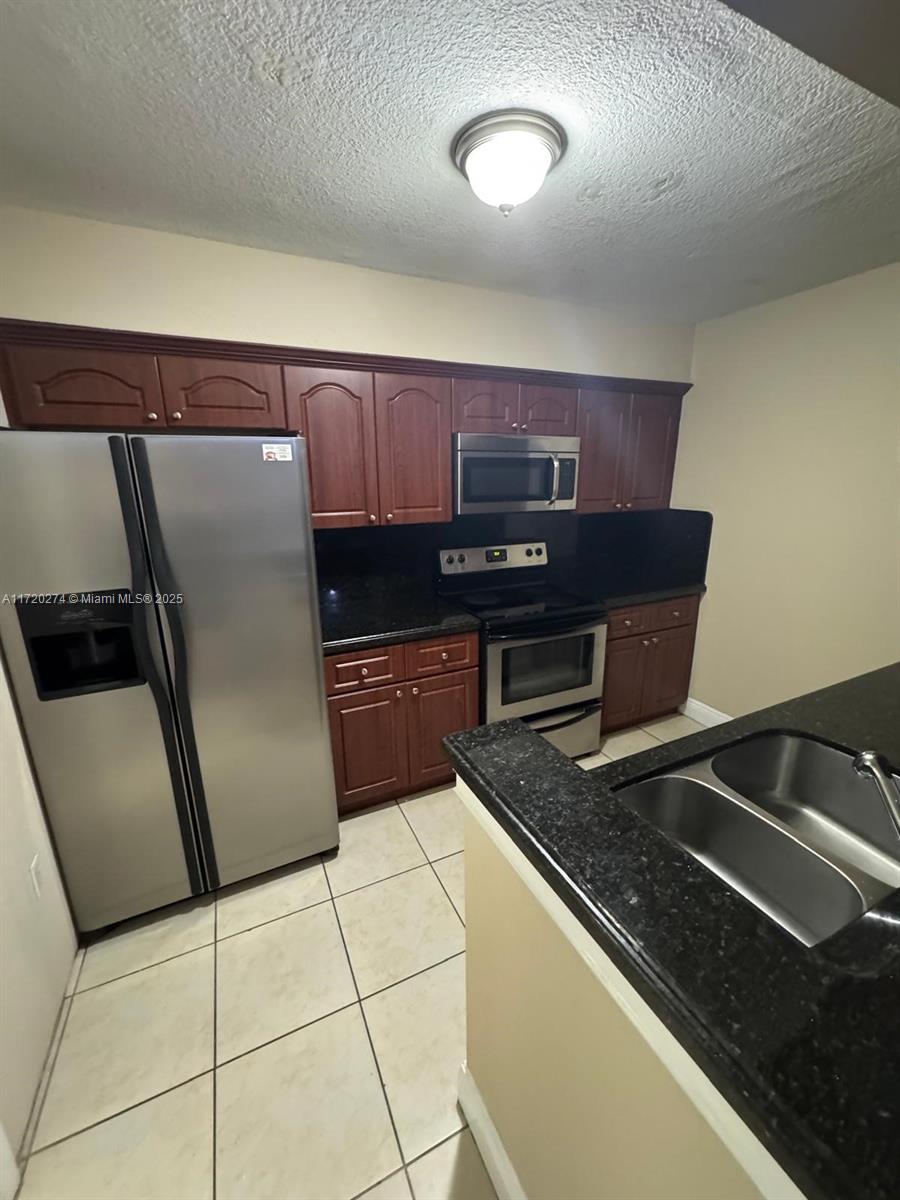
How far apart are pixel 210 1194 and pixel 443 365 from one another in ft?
8.98

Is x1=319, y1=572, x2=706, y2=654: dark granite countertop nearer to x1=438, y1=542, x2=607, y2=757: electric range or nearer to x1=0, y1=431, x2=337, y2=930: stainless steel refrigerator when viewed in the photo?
x1=438, y1=542, x2=607, y2=757: electric range

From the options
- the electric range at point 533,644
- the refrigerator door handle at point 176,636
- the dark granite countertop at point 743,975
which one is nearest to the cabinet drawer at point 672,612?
the electric range at point 533,644

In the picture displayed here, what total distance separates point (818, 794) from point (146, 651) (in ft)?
6.22

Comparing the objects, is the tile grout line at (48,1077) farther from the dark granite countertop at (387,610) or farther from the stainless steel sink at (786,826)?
the stainless steel sink at (786,826)

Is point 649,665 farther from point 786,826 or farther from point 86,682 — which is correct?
point 86,682

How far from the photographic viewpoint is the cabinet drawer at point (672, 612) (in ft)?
8.95

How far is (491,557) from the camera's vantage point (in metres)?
2.60

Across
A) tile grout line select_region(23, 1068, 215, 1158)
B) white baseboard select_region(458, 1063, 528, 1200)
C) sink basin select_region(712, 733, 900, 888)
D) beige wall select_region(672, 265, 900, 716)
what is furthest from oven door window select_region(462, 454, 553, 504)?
tile grout line select_region(23, 1068, 215, 1158)

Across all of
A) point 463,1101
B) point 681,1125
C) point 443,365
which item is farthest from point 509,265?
point 463,1101

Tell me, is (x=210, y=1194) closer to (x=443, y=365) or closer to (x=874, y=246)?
(x=443, y=365)

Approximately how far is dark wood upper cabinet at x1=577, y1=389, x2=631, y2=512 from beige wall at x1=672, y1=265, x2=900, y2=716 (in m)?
0.50

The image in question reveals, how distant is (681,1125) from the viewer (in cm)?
57

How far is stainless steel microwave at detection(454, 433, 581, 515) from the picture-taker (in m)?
2.31

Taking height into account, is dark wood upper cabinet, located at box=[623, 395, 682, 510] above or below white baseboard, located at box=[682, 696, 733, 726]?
above
